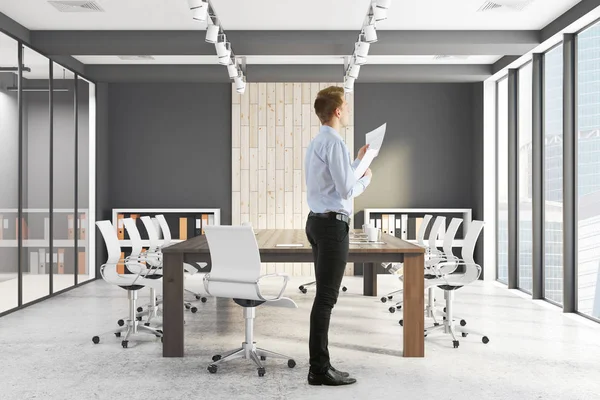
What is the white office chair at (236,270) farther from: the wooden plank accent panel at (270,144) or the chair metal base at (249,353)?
the wooden plank accent panel at (270,144)

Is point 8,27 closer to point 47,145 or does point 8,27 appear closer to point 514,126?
point 47,145

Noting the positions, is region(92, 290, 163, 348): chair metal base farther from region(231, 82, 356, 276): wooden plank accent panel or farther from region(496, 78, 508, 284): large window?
region(496, 78, 508, 284): large window

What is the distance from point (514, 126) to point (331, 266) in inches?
225

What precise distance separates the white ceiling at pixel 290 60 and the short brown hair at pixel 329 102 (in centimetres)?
473

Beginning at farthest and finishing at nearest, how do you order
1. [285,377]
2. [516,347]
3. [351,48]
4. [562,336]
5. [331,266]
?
[351,48], [562,336], [516,347], [285,377], [331,266]

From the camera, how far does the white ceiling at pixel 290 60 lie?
879 cm

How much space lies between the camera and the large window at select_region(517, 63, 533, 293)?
8.27 meters

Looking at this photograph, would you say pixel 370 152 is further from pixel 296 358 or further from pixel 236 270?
pixel 296 358

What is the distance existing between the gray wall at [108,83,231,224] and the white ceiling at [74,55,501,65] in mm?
947

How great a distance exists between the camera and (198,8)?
5336 millimetres

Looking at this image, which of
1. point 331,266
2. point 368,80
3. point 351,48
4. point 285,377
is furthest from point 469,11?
point 285,377

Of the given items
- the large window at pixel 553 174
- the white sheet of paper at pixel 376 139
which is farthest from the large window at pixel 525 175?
the white sheet of paper at pixel 376 139

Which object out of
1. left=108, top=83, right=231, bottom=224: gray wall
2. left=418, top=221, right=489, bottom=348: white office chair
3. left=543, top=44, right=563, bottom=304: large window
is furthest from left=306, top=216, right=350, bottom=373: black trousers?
left=108, top=83, right=231, bottom=224: gray wall

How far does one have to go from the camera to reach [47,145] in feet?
25.4
